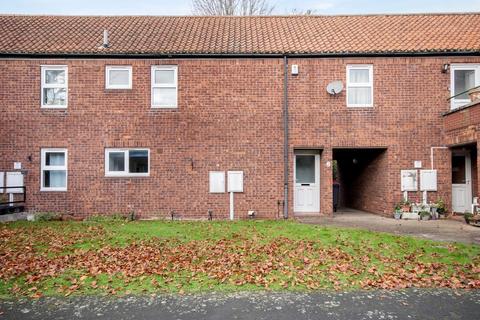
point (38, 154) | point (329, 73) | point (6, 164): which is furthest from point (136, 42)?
point (329, 73)

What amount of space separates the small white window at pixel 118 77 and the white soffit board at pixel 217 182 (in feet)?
14.5

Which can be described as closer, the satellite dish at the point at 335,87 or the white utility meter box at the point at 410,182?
the white utility meter box at the point at 410,182

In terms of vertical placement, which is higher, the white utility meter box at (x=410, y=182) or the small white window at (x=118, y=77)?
the small white window at (x=118, y=77)

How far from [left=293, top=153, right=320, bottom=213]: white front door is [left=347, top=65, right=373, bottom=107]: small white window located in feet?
7.90

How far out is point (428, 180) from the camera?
43.7 ft

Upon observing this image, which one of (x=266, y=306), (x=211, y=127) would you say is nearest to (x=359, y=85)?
(x=211, y=127)

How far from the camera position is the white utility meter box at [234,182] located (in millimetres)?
13484

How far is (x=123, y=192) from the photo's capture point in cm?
1355

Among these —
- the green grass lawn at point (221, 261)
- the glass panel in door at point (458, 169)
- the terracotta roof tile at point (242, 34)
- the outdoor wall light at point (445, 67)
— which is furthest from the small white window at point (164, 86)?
the glass panel in door at point (458, 169)

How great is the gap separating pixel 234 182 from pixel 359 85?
5674mm

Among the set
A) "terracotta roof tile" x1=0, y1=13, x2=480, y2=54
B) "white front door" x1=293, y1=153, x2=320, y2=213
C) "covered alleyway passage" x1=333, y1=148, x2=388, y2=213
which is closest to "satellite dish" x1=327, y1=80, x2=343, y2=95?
"terracotta roof tile" x1=0, y1=13, x2=480, y2=54

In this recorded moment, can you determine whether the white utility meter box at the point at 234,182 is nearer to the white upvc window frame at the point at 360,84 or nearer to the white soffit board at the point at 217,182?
the white soffit board at the point at 217,182

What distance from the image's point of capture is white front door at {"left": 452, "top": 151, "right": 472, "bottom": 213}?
45.2 ft

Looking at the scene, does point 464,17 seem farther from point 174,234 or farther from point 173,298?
point 173,298
